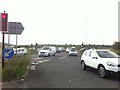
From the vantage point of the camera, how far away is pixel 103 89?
10.8m

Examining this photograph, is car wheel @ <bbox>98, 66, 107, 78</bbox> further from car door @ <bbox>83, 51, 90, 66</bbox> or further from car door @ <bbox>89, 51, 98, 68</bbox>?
car door @ <bbox>83, 51, 90, 66</bbox>

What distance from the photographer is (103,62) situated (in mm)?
14648

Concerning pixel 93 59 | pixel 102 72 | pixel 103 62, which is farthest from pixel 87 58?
pixel 102 72

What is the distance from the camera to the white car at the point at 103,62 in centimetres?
1395

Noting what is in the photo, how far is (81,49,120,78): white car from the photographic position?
45.8 ft

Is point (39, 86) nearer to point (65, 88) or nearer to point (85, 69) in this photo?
point (65, 88)

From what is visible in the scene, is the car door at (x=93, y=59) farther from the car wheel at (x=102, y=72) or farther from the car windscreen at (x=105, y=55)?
the car wheel at (x=102, y=72)

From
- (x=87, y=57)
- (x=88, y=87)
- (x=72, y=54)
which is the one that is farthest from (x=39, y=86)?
(x=72, y=54)

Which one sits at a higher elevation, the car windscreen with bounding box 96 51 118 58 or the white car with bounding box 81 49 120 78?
the car windscreen with bounding box 96 51 118 58

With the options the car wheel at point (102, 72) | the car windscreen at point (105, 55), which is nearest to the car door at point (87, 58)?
the car windscreen at point (105, 55)

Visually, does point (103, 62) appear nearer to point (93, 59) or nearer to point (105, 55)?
point (105, 55)

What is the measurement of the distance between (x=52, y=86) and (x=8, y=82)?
7.69 feet

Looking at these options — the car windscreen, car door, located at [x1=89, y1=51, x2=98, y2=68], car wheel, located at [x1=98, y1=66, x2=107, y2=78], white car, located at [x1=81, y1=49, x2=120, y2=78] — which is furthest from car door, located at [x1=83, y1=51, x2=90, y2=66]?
car wheel, located at [x1=98, y1=66, x2=107, y2=78]

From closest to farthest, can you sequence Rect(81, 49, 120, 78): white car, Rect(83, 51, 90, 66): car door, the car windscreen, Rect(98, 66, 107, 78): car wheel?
Rect(81, 49, 120, 78): white car < Rect(98, 66, 107, 78): car wheel < the car windscreen < Rect(83, 51, 90, 66): car door
